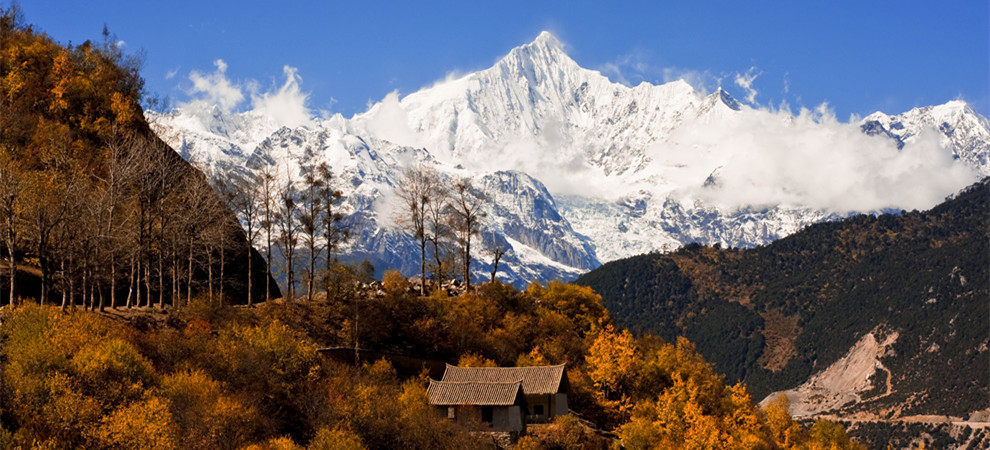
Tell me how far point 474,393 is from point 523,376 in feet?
19.7

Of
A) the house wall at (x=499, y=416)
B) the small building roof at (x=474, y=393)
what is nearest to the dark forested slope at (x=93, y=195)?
the small building roof at (x=474, y=393)

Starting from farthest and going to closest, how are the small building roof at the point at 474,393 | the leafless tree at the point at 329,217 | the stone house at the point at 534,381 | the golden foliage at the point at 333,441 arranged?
the leafless tree at the point at 329,217 < the stone house at the point at 534,381 < the small building roof at the point at 474,393 < the golden foliage at the point at 333,441

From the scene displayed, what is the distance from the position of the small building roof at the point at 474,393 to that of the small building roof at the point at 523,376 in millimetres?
972

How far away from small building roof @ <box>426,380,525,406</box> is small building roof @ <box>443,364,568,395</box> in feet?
3.19

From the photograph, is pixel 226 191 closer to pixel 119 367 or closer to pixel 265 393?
pixel 265 393

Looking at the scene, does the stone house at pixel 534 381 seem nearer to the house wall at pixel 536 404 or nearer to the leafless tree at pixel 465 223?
the house wall at pixel 536 404

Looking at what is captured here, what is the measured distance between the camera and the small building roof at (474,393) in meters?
74.4

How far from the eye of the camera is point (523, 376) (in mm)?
79750

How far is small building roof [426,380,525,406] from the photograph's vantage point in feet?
244

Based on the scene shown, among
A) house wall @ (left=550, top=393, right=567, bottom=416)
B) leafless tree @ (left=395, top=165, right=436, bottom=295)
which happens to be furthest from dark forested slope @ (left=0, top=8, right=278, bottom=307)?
house wall @ (left=550, top=393, right=567, bottom=416)

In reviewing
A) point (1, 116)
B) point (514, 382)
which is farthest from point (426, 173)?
point (1, 116)

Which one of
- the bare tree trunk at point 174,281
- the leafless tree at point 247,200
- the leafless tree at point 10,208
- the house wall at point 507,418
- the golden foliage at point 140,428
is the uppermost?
the leafless tree at point 247,200

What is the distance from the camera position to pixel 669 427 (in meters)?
86.9

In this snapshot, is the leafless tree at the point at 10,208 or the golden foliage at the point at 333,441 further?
the golden foliage at the point at 333,441
